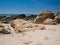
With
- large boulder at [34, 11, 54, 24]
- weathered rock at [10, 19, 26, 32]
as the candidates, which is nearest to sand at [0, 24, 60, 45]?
weathered rock at [10, 19, 26, 32]

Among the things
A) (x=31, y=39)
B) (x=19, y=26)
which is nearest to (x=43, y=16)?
(x=19, y=26)

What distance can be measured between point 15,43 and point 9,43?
0.63 feet

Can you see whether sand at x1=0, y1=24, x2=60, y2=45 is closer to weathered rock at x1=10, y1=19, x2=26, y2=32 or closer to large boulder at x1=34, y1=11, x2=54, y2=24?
weathered rock at x1=10, y1=19, x2=26, y2=32

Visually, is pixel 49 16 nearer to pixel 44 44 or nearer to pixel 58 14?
pixel 58 14

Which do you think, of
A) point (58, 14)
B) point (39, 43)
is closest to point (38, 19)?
point (58, 14)

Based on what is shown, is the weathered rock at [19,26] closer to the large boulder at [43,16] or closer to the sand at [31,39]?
the sand at [31,39]

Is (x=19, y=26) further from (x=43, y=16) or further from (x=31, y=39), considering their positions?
(x=43, y=16)

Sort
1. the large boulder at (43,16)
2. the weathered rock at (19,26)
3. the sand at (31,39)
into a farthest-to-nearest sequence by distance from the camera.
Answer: the large boulder at (43,16), the weathered rock at (19,26), the sand at (31,39)

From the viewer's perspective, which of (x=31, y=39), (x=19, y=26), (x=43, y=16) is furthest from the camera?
(x=43, y=16)

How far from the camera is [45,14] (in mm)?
12141

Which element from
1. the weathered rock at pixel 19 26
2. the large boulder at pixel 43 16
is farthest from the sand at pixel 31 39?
the large boulder at pixel 43 16

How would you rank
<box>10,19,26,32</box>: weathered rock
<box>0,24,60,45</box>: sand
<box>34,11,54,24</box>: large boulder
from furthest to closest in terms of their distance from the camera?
<box>34,11,54,24</box>: large boulder
<box>10,19,26,32</box>: weathered rock
<box>0,24,60,45</box>: sand

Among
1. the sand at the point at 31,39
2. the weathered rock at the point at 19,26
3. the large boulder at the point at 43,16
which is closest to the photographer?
the sand at the point at 31,39

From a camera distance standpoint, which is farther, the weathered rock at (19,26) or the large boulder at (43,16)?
the large boulder at (43,16)
